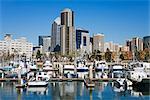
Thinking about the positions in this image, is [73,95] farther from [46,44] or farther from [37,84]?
[46,44]

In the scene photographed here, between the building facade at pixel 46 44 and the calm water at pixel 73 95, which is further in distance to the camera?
the building facade at pixel 46 44

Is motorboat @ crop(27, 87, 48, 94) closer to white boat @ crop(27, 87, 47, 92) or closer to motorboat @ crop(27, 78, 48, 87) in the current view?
white boat @ crop(27, 87, 47, 92)

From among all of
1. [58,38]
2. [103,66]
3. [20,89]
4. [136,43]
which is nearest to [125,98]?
[20,89]

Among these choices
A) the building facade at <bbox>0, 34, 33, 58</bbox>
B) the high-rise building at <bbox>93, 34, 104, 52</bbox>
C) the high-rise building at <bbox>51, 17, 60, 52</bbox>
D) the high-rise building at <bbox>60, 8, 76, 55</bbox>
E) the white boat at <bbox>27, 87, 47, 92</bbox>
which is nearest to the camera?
the white boat at <bbox>27, 87, 47, 92</bbox>

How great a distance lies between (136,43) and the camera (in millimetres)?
62719

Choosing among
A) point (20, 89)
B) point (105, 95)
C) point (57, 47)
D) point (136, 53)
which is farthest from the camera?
point (57, 47)

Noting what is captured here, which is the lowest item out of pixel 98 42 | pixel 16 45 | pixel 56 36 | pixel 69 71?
pixel 69 71

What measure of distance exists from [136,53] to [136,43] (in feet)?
68.9

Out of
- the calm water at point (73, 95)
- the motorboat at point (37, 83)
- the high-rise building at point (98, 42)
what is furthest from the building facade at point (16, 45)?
the calm water at point (73, 95)

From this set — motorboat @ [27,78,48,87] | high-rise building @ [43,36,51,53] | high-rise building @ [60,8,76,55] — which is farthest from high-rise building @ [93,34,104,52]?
motorboat @ [27,78,48,87]

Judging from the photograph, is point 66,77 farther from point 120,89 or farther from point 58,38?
point 58,38

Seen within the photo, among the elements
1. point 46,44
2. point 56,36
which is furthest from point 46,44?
point 56,36

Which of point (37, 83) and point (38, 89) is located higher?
point (37, 83)

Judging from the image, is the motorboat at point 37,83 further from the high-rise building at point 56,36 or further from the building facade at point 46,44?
the building facade at point 46,44
